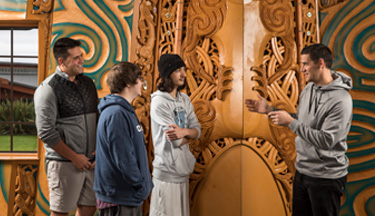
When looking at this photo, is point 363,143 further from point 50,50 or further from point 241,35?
point 50,50

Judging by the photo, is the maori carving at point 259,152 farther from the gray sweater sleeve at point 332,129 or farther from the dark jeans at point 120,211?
the dark jeans at point 120,211

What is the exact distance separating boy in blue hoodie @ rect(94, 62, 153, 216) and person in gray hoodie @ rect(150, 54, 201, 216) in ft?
2.56

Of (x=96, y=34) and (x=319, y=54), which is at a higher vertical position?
(x=96, y=34)

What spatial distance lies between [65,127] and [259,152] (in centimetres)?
184

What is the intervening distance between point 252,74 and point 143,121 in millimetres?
1213

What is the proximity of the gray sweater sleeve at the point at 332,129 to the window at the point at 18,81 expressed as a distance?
3243mm

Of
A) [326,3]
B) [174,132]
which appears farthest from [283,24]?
[174,132]

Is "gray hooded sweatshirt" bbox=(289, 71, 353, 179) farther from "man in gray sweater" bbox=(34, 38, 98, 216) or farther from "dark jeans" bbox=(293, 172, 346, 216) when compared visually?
"man in gray sweater" bbox=(34, 38, 98, 216)

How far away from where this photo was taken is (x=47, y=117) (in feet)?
9.02

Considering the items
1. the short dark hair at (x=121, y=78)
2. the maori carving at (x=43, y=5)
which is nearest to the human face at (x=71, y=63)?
the short dark hair at (x=121, y=78)

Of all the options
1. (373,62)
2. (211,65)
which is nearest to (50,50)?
(211,65)

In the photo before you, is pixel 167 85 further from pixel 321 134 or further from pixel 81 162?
pixel 321 134

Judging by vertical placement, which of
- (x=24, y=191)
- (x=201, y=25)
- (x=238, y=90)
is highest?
(x=201, y=25)

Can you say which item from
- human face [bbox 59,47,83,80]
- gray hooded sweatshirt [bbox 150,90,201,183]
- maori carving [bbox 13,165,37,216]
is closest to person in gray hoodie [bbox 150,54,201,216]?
gray hooded sweatshirt [bbox 150,90,201,183]
